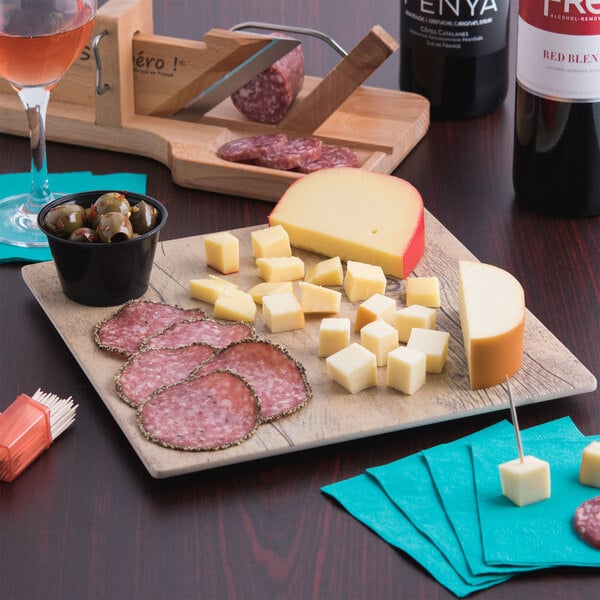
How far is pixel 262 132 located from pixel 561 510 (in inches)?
37.3

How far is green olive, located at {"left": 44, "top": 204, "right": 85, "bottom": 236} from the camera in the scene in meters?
1.45

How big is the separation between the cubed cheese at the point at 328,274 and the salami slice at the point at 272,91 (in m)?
0.43

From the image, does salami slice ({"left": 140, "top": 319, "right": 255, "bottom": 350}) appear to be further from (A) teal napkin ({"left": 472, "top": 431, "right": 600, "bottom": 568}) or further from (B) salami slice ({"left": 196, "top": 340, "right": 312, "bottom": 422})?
(A) teal napkin ({"left": 472, "top": 431, "right": 600, "bottom": 568})

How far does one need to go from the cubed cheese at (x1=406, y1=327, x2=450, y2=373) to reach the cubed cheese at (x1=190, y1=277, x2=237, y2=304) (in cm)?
26

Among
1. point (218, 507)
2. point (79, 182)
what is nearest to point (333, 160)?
point (79, 182)

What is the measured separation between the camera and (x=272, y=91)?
187cm

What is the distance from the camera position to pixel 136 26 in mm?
1882

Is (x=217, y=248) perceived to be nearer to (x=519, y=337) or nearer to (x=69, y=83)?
(x=519, y=337)

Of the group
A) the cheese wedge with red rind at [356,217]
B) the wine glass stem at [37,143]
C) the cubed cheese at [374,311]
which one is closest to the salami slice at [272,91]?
the cheese wedge with red rind at [356,217]

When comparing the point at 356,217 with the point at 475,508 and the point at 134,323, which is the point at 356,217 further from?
the point at 475,508

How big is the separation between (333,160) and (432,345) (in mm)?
531

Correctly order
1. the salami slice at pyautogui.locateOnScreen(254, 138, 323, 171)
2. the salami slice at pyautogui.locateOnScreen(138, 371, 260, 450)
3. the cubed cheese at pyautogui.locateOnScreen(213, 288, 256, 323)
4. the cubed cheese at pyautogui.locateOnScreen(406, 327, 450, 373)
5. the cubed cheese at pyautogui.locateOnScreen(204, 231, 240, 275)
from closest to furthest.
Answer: the salami slice at pyautogui.locateOnScreen(138, 371, 260, 450)
the cubed cheese at pyautogui.locateOnScreen(406, 327, 450, 373)
the cubed cheese at pyautogui.locateOnScreen(213, 288, 256, 323)
the cubed cheese at pyautogui.locateOnScreen(204, 231, 240, 275)
the salami slice at pyautogui.locateOnScreen(254, 138, 323, 171)

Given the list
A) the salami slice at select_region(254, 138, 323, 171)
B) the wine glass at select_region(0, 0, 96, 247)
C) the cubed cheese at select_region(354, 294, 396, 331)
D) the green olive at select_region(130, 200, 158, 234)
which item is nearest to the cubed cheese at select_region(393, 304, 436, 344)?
the cubed cheese at select_region(354, 294, 396, 331)

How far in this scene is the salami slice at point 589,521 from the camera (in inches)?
41.8
